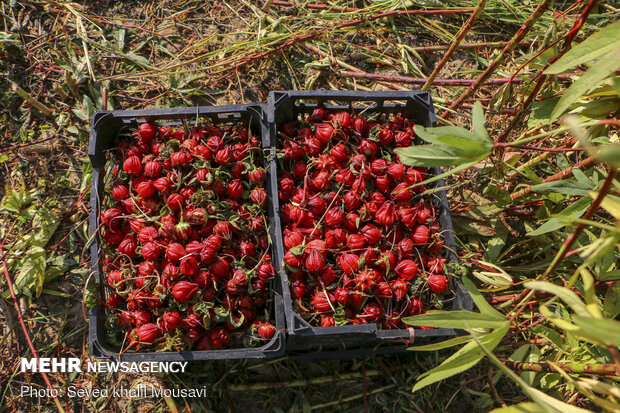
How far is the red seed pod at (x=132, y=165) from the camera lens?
1939 millimetres

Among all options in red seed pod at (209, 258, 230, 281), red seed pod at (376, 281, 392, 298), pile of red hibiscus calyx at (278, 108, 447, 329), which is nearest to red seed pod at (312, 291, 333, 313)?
pile of red hibiscus calyx at (278, 108, 447, 329)

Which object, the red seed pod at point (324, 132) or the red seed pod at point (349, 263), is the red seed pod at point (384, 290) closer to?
the red seed pod at point (349, 263)

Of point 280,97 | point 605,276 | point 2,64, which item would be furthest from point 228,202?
point 2,64

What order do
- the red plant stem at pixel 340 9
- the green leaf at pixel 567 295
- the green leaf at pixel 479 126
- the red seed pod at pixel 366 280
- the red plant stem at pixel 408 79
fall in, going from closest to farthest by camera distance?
1. the green leaf at pixel 567 295
2. the green leaf at pixel 479 126
3. the red seed pod at pixel 366 280
4. the red plant stem at pixel 408 79
5. the red plant stem at pixel 340 9

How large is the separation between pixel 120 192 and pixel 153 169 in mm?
223

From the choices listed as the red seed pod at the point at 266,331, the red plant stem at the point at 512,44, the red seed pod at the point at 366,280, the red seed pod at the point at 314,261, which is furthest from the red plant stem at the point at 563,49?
the red seed pod at the point at 266,331

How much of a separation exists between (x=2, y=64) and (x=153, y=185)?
73.2 inches

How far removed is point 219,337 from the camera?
73.0 inches

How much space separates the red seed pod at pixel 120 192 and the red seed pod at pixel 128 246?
0.65ft

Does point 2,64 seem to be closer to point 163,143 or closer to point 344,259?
point 163,143

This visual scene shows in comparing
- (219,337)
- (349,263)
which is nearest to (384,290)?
(349,263)

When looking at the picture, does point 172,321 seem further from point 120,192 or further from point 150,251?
point 120,192

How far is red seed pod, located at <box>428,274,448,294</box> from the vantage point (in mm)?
1855

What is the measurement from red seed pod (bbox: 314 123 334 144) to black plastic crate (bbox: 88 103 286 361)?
258mm
